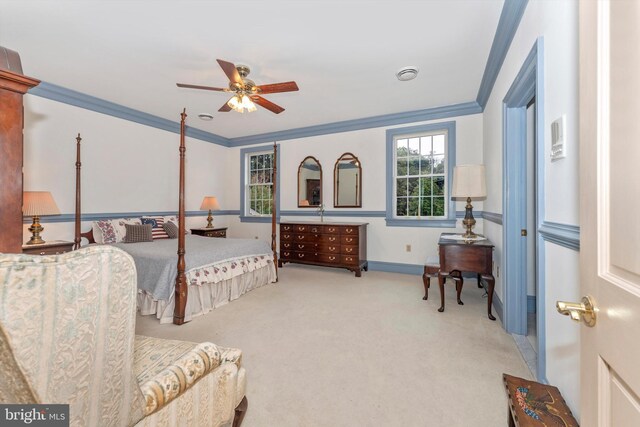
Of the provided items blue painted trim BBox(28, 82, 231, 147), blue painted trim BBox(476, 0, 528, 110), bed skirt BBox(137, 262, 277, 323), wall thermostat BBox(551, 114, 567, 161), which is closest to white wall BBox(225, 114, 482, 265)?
blue painted trim BBox(476, 0, 528, 110)

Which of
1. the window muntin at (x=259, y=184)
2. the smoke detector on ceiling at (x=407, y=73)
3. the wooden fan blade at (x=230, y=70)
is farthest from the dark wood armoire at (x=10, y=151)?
the window muntin at (x=259, y=184)

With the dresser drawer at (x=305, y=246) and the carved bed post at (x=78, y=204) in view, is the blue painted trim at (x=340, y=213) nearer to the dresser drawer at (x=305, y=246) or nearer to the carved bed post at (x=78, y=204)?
the dresser drawer at (x=305, y=246)

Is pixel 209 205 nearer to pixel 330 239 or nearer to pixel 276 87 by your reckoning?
pixel 330 239

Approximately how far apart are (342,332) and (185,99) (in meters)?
3.80

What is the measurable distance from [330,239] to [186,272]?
2372 mm

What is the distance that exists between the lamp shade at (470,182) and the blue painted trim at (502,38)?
103 centimetres

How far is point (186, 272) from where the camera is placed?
9.44 feet

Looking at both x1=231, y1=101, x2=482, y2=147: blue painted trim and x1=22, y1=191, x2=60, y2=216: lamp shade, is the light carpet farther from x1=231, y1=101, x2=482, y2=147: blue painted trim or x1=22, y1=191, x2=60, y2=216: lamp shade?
x1=231, y1=101, x2=482, y2=147: blue painted trim

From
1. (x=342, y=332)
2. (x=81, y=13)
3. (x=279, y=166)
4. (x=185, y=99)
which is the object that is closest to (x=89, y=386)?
(x=342, y=332)

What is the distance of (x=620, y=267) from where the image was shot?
0.60m

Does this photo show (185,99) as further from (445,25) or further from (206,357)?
(206,357)

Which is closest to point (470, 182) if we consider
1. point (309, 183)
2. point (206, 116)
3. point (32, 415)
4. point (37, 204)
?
point (309, 183)

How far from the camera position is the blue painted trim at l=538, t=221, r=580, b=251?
50.3 inches

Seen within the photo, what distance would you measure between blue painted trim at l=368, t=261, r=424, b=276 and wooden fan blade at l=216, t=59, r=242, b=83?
3.54 m
